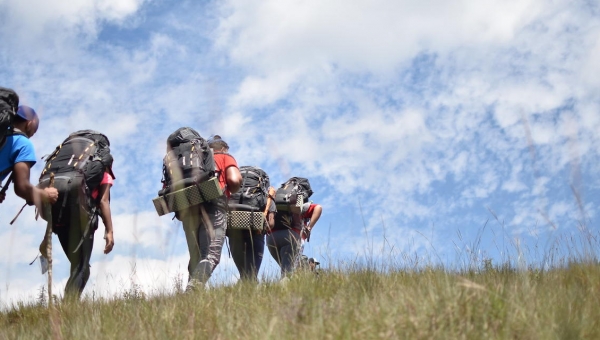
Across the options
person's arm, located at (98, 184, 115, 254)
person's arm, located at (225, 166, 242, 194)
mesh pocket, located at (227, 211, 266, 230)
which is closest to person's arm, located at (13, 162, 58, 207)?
person's arm, located at (98, 184, 115, 254)

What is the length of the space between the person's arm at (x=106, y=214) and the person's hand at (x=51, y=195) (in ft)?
2.14

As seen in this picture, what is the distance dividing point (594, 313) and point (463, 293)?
813 mm

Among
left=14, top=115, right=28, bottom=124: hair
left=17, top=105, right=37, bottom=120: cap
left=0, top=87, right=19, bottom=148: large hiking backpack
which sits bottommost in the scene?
left=0, top=87, right=19, bottom=148: large hiking backpack

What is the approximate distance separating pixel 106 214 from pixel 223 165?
1439mm

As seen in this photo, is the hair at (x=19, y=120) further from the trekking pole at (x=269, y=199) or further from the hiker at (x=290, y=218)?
the hiker at (x=290, y=218)

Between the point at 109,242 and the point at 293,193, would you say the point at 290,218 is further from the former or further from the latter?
the point at 109,242

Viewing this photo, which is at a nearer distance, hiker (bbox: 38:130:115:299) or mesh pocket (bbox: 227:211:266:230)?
hiker (bbox: 38:130:115:299)

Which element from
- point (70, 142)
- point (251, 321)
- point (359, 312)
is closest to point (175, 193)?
point (70, 142)

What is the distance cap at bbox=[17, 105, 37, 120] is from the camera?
557 cm

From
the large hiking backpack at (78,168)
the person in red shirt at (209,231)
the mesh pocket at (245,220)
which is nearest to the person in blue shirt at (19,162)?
the large hiking backpack at (78,168)

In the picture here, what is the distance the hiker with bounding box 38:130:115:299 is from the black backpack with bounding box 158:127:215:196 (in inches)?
25.6

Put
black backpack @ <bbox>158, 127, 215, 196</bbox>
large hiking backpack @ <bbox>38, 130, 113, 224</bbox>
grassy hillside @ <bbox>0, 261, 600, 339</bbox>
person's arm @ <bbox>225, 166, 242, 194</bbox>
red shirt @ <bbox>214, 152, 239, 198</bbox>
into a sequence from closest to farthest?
grassy hillside @ <bbox>0, 261, 600, 339</bbox>, large hiking backpack @ <bbox>38, 130, 113, 224</bbox>, black backpack @ <bbox>158, 127, 215, 196</bbox>, person's arm @ <bbox>225, 166, 242, 194</bbox>, red shirt @ <bbox>214, 152, 239, 198</bbox>

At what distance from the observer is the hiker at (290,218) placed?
8.54 meters

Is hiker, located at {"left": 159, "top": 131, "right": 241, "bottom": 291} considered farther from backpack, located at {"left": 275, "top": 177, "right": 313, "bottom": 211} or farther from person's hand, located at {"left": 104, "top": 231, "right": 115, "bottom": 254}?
backpack, located at {"left": 275, "top": 177, "right": 313, "bottom": 211}
